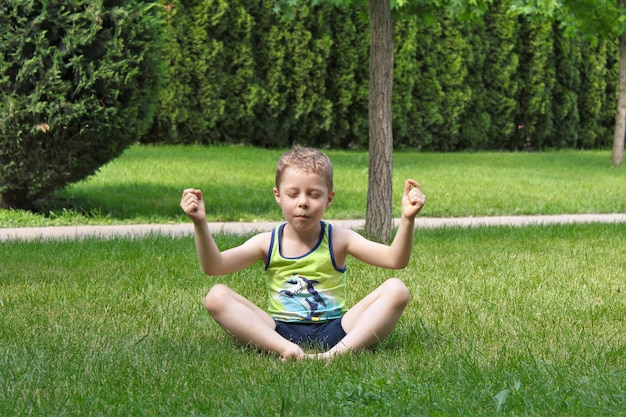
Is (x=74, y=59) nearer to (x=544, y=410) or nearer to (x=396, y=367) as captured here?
(x=396, y=367)

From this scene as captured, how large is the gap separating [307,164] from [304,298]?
62 centimetres

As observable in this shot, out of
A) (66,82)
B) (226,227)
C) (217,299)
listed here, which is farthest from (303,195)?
(66,82)

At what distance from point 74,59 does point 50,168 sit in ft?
3.49

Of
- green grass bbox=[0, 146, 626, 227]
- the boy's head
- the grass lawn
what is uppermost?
the boy's head

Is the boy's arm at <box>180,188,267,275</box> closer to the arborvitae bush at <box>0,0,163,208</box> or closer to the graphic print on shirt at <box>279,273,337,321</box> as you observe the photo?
the graphic print on shirt at <box>279,273,337,321</box>

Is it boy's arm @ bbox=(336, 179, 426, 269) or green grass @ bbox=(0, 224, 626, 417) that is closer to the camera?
green grass @ bbox=(0, 224, 626, 417)

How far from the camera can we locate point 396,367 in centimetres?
386

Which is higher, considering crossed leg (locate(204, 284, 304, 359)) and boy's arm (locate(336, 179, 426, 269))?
boy's arm (locate(336, 179, 426, 269))

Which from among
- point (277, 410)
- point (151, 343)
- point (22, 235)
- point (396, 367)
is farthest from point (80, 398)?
point (22, 235)

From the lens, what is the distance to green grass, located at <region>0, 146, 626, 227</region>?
9.98m

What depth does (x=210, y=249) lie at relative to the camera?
4133mm

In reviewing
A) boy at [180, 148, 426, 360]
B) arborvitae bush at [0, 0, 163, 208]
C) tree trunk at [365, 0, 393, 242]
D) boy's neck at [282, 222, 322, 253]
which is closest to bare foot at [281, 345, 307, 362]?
boy at [180, 148, 426, 360]

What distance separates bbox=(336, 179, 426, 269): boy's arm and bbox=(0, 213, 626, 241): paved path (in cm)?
400

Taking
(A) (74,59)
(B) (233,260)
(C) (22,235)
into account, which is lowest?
(C) (22,235)
